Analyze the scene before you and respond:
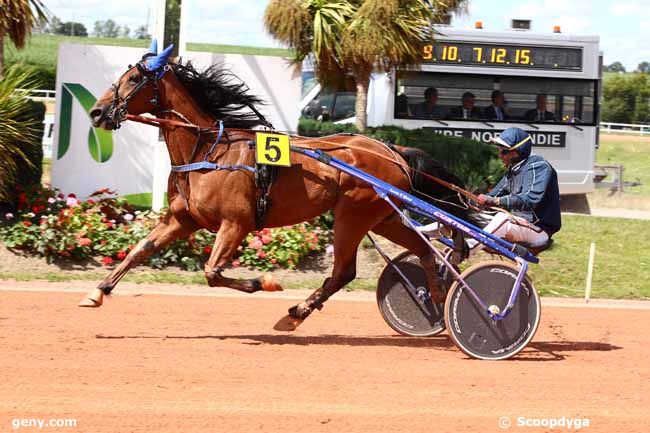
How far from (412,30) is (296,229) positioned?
3.20 meters

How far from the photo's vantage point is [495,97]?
52.5ft

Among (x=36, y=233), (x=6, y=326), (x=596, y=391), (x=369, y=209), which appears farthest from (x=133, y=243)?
(x=596, y=391)

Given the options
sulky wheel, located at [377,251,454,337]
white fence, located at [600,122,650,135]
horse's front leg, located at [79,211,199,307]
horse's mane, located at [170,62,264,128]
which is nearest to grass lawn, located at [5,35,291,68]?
white fence, located at [600,122,650,135]

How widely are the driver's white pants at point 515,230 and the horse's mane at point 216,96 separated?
2.03 metres

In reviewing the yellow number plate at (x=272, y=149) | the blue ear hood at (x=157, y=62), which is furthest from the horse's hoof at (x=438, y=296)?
the blue ear hood at (x=157, y=62)

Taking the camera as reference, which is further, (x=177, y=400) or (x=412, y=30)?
(x=412, y=30)

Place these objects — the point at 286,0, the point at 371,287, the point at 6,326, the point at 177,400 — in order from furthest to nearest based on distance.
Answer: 1. the point at 286,0
2. the point at 371,287
3. the point at 6,326
4. the point at 177,400

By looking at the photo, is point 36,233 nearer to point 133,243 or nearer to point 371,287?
point 133,243

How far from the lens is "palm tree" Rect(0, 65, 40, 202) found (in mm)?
10789

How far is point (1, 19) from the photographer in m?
11.5

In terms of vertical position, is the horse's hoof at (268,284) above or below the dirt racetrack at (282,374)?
above

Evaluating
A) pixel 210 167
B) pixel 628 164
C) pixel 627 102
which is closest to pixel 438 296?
pixel 210 167

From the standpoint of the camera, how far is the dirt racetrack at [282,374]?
5.34m

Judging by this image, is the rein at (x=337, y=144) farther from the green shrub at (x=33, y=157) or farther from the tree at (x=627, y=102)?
the tree at (x=627, y=102)
